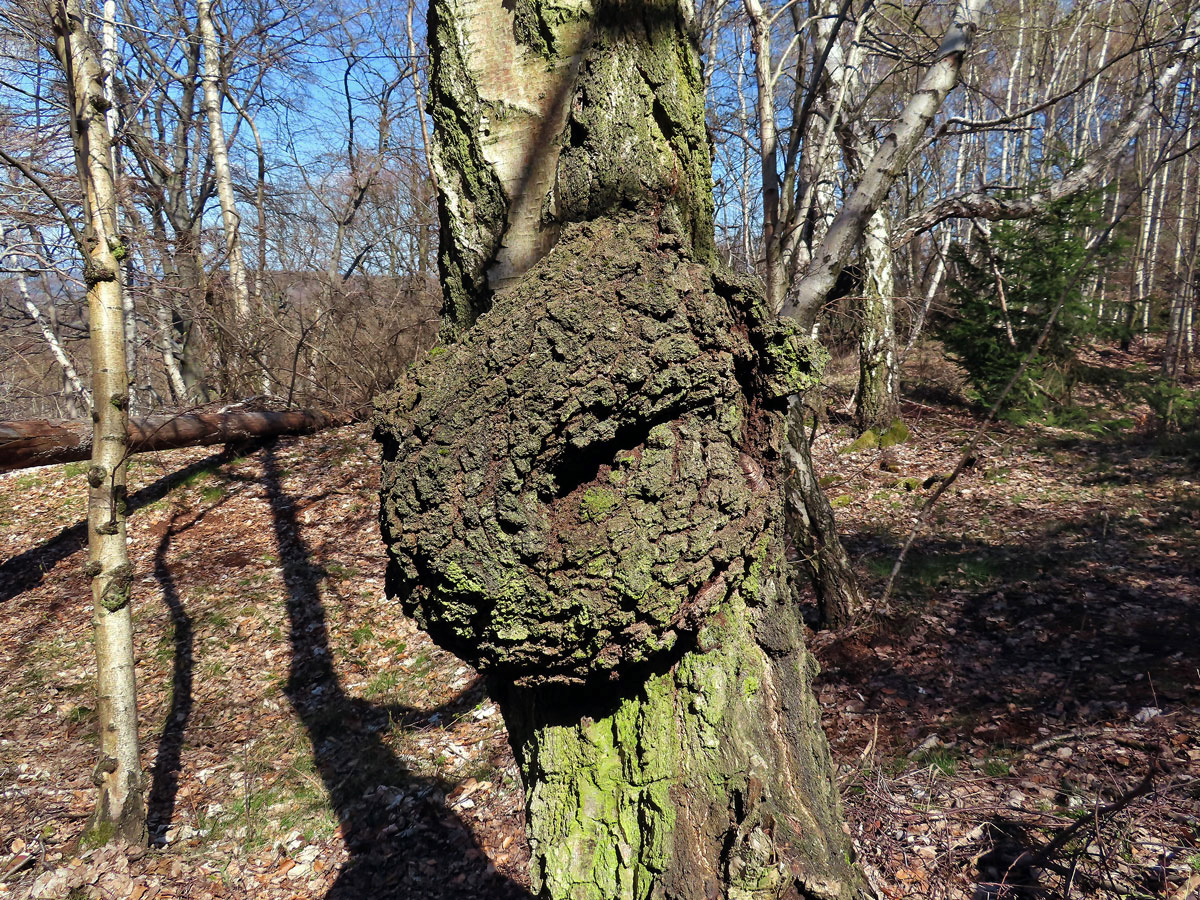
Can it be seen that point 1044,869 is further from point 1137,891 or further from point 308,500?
point 308,500

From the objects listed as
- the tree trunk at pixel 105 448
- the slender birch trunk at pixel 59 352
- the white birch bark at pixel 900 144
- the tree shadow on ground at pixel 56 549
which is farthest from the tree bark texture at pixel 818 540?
the slender birch trunk at pixel 59 352

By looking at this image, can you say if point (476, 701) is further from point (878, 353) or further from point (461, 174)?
point (878, 353)

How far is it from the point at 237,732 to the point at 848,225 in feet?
17.3

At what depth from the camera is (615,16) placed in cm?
149

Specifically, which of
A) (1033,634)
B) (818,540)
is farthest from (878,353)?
(818,540)

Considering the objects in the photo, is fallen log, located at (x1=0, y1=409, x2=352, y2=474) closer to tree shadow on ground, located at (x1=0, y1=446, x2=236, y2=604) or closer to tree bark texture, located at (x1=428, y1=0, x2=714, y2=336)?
tree shadow on ground, located at (x1=0, y1=446, x2=236, y2=604)

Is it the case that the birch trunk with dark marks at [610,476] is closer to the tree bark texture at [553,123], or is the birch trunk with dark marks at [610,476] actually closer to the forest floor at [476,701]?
the tree bark texture at [553,123]

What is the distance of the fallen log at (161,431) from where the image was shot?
274 inches

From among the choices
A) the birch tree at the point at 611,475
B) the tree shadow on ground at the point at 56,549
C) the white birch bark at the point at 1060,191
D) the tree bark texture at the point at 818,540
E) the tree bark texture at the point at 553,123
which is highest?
the white birch bark at the point at 1060,191

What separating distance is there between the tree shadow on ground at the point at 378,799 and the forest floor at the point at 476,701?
0.06 ft

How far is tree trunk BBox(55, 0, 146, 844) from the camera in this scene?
3.48 m

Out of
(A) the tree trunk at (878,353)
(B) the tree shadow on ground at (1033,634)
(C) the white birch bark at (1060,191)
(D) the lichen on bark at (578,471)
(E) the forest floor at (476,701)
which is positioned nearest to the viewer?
(D) the lichen on bark at (578,471)

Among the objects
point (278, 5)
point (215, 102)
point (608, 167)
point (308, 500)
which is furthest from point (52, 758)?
point (278, 5)

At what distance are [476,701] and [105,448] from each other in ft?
9.37
